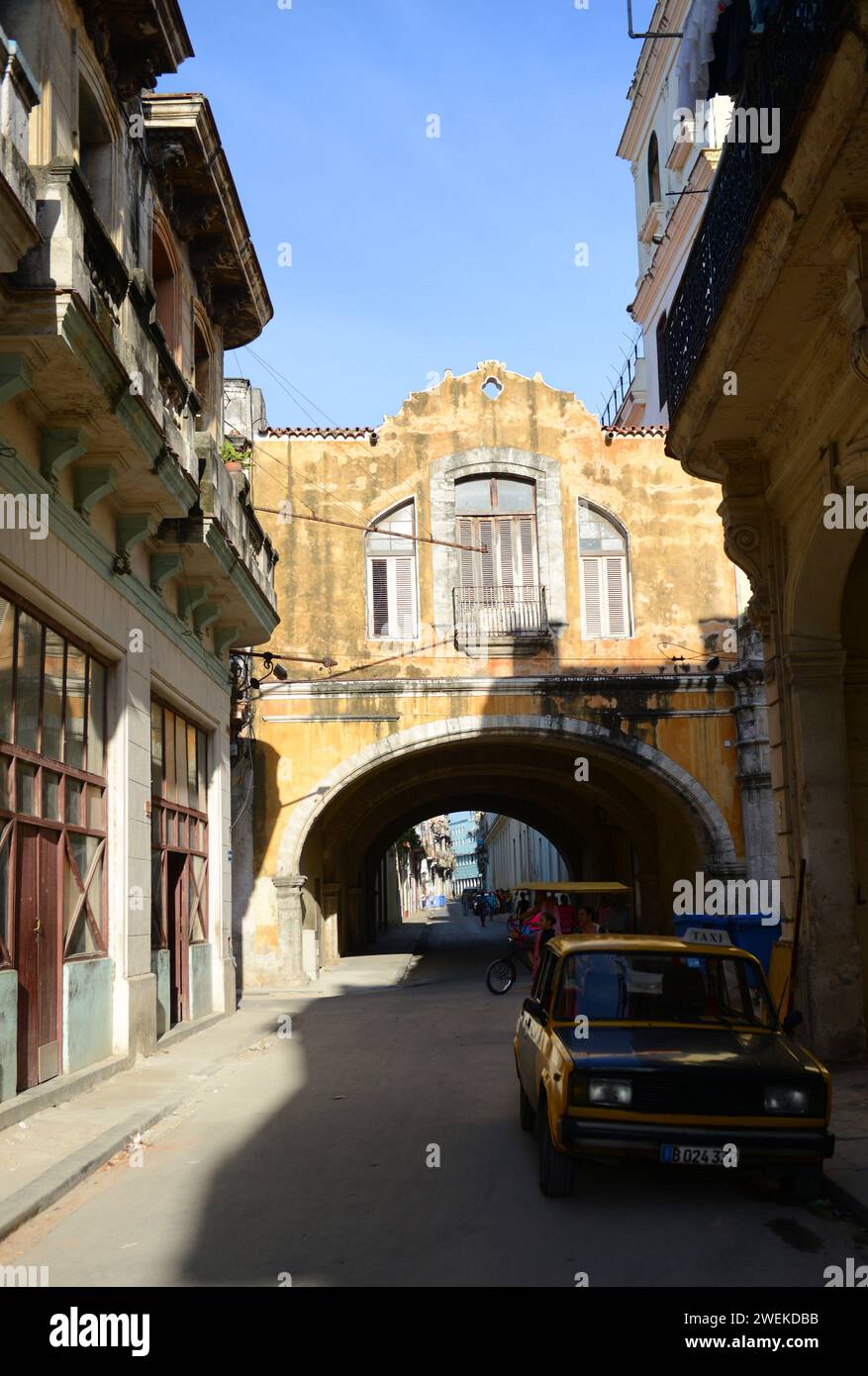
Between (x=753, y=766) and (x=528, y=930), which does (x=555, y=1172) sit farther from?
(x=753, y=766)

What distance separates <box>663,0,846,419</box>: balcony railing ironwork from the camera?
759cm

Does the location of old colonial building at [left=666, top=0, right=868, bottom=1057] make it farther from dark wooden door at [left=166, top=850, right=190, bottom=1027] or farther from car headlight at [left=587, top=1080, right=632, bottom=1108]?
dark wooden door at [left=166, top=850, right=190, bottom=1027]

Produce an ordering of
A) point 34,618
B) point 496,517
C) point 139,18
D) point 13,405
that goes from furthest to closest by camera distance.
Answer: point 496,517 < point 139,18 < point 34,618 < point 13,405

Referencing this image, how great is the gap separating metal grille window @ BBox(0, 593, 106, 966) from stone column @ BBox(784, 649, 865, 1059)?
261 inches

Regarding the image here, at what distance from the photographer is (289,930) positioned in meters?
23.8

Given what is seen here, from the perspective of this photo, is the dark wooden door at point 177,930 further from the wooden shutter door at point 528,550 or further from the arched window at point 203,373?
the wooden shutter door at point 528,550

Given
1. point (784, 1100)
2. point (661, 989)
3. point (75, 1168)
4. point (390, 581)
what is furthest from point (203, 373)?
point (784, 1100)

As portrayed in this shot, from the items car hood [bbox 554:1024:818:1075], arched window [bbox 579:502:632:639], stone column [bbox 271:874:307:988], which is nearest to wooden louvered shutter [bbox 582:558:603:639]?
arched window [bbox 579:502:632:639]

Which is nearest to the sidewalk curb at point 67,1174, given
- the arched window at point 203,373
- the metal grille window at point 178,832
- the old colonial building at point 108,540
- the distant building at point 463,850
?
the old colonial building at point 108,540

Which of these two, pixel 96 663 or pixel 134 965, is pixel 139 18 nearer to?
pixel 96 663

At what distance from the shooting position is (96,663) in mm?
12648

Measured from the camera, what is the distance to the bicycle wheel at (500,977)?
21.4m
